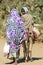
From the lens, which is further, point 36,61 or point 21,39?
point 36,61

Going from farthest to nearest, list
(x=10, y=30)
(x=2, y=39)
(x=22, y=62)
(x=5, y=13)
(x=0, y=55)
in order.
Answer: (x=5, y=13)
(x=2, y=39)
(x=0, y=55)
(x=22, y=62)
(x=10, y=30)

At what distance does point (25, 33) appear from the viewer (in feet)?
38.6

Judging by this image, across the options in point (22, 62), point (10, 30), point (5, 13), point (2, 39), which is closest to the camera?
point (10, 30)

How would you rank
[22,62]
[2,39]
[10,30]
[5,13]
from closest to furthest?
[10,30], [22,62], [2,39], [5,13]

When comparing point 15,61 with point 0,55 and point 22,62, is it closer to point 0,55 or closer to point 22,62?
point 22,62

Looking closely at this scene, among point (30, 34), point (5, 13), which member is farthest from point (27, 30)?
point (5, 13)

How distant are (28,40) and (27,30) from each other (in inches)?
18.4

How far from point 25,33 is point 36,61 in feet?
4.08

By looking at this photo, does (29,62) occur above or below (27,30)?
below

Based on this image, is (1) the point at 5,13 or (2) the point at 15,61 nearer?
(2) the point at 15,61

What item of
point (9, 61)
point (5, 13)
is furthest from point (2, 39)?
point (9, 61)

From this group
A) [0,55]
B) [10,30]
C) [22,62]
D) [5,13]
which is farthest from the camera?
[5,13]

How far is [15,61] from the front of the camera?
1163cm

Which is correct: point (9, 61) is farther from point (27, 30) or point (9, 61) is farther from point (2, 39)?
point (2, 39)
